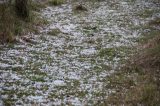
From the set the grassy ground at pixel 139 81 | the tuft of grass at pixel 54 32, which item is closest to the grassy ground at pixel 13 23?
the tuft of grass at pixel 54 32

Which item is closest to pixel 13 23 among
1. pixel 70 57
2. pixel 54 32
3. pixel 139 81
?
pixel 54 32

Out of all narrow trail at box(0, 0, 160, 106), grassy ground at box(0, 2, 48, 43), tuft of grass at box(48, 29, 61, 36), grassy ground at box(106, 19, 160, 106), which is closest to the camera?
grassy ground at box(106, 19, 160, 106)

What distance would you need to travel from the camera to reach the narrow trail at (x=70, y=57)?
50.2ft

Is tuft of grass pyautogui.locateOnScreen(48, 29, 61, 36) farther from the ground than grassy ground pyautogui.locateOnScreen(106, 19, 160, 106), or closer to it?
closer to it

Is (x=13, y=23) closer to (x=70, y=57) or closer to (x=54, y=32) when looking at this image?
(x=54, y=32)

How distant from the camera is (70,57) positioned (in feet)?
68.2

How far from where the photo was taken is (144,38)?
24922 millimetres

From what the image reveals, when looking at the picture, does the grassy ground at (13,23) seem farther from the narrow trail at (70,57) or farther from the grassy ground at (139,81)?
the grassy ground at (139,81)

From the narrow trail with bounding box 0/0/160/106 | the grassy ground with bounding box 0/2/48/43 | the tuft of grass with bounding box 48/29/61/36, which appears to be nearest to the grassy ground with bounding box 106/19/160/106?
the narrow trail with bounding box 0/0/160/106

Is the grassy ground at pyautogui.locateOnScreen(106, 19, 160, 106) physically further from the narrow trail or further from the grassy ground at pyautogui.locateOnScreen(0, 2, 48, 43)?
the grassy ground at pyautogui.locateOnScreen(0, 2, 48, 43)

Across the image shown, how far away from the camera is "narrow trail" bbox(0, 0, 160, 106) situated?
15.3m

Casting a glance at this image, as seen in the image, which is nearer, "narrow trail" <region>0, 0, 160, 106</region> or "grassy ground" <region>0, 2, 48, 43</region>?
"narrow trail" <region>0, 0, 160, 106</region>

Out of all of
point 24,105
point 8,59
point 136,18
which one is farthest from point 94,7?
point 24,105

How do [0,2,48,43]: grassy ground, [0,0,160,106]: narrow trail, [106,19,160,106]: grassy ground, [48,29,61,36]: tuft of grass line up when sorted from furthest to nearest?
1. [48,29,61,36]: tuft of grass
2. [0,2,48,43]: grassy ground
3. [0,0,160,106]: narrow trail
4. [106,19,160,106]: grassy ground
